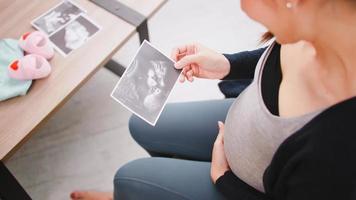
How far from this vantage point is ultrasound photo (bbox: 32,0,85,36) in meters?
1.13

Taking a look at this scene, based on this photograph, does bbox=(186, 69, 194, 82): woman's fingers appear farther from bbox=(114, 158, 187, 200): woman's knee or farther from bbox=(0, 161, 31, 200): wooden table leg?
bbox=(0, 161, 31, 200): wooden table leg

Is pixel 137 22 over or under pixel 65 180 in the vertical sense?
over

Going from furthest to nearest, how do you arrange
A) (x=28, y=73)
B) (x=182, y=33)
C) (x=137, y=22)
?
(x=182, y=33) → (x=137, y=22) → (x=28, y=73)

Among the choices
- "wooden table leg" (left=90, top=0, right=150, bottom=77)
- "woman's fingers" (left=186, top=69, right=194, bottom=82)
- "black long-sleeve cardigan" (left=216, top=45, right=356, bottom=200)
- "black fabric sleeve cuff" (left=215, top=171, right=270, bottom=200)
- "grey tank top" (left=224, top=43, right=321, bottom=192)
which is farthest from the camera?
"wooden table leg" (left=90, top=0, right=150, bottom=77)

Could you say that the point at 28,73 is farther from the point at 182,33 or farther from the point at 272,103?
the point at 182,33

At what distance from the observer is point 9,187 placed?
0.98 metres

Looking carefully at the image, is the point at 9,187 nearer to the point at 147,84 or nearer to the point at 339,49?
the point at 147,84

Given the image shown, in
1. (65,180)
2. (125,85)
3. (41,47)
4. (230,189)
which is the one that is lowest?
(65,180)

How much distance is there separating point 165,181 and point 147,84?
0.94ft

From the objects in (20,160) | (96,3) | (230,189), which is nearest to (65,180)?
(20,160)

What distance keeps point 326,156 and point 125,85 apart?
61 cm

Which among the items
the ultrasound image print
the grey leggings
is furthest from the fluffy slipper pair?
the grey leggings

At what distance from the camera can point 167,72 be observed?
1.07 meters

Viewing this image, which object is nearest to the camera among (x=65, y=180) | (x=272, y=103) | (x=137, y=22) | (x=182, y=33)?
(x=272, y=103)
